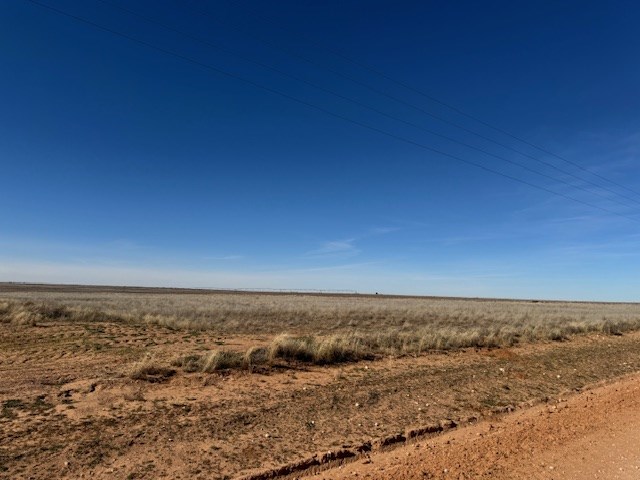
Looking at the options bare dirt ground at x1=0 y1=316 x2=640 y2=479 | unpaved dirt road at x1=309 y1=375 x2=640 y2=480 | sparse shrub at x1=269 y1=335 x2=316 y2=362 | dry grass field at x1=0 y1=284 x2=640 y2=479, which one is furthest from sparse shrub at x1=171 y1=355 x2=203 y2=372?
unpaved dirt road at x1=309 y1=375 x2=640 y2=480

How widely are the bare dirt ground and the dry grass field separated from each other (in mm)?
29

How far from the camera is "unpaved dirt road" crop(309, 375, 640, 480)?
6035 mm

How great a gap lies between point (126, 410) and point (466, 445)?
5.81 metres

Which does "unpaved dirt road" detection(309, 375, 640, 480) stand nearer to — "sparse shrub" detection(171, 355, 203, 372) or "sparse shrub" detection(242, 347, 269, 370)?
"sparse shrub" detection(242, 347, 269, 370)

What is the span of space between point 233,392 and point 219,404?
37.5 inches

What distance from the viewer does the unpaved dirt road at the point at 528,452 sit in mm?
6035

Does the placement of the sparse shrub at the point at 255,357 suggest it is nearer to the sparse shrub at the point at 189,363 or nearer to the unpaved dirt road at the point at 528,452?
the sparse shrub at the point at 189,363

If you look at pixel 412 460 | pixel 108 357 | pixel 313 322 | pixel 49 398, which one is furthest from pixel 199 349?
pixel 313 322

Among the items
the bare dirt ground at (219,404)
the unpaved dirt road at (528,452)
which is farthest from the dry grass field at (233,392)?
the unpaved dirt road at (528,452)

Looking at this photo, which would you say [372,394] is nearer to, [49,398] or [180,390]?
[180,390]

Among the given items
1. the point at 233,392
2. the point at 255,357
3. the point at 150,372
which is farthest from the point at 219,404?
the point at 255,357

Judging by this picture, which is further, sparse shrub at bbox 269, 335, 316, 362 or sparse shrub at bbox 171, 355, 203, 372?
sparse shrub at bbox 269, 335, 316, 362

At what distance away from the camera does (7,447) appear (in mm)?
6340

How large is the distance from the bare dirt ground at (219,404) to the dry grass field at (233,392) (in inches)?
1.1
